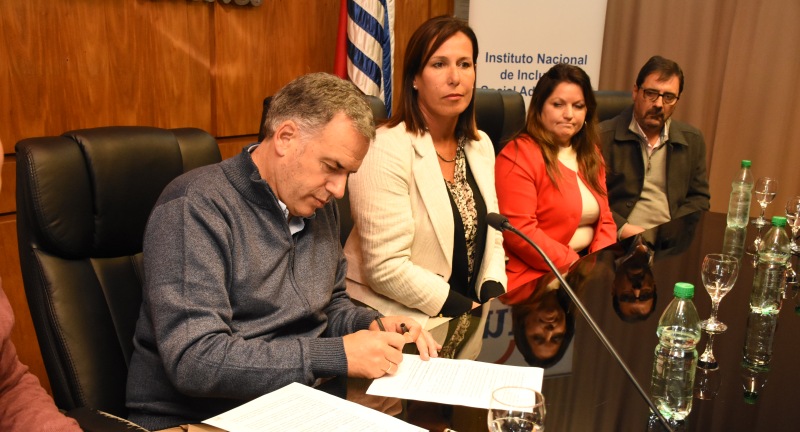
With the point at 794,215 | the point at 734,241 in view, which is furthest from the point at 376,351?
the point at 794,215

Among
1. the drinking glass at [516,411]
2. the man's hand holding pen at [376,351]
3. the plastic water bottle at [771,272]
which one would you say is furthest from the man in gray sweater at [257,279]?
the plastic water bottle at [771,272]

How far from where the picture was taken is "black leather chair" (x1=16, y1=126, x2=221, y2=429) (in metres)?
1.40

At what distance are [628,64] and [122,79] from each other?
11.0ft

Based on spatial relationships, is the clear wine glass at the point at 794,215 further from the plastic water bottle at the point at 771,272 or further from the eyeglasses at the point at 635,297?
the eyeglasses at the point at 635,297

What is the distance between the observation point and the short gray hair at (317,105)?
1.45 metres

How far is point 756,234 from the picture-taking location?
2.52 metres

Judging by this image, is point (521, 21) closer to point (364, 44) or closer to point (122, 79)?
point (364, 44)

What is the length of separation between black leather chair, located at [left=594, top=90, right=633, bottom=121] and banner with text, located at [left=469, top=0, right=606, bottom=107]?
844 millimetres

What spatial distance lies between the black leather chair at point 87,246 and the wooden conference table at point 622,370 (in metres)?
0.50

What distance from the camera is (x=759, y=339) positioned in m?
1.54

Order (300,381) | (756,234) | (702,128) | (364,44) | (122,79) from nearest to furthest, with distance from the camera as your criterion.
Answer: (300,381), (756,234), (122,79), (364,44), (702,128)

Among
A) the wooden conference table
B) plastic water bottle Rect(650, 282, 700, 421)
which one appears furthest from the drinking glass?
plastic water bottle Rect(650, 282, 700, 421)

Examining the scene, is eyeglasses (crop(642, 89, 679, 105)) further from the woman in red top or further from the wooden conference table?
the wooden conference table

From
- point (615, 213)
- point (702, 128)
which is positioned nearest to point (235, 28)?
point (615, 213)
